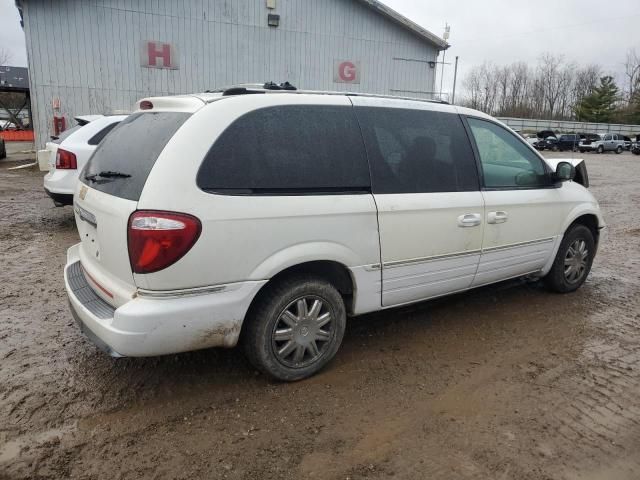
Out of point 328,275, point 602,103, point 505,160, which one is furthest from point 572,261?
point 602,103

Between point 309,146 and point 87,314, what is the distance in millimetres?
1676

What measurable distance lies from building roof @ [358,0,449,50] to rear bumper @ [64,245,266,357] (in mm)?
17744

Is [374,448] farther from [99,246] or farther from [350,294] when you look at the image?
[99,246]

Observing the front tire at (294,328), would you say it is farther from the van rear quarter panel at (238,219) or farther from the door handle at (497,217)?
Answer: the door handle at (497,217)

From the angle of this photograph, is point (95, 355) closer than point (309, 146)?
No

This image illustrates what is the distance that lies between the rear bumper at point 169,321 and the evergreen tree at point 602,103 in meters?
77.2

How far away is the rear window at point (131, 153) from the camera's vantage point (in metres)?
2.77

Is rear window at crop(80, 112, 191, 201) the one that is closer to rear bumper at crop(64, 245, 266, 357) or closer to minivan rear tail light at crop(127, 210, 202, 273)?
minivan rear tail light at crop(127, 210, 202, 273)

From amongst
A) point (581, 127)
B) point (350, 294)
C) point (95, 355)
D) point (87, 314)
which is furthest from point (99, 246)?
point (581, 127)

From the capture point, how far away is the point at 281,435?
273 centimetres

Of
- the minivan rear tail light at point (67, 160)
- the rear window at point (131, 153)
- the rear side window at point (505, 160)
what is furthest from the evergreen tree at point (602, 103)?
the rear window at point (131, 153)

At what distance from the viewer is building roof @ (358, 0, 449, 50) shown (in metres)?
18.1

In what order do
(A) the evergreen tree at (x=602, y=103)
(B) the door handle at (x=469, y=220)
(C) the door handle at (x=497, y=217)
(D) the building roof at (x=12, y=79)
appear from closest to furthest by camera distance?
(B) the door handle at (x=469, y=220) < (C) the door handle at (x=497, y=217) < (D) the building roof at (x=12, y=79) < (A) the evergreen tree at (x=602, y=103)

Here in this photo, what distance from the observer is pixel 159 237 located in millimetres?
2559
